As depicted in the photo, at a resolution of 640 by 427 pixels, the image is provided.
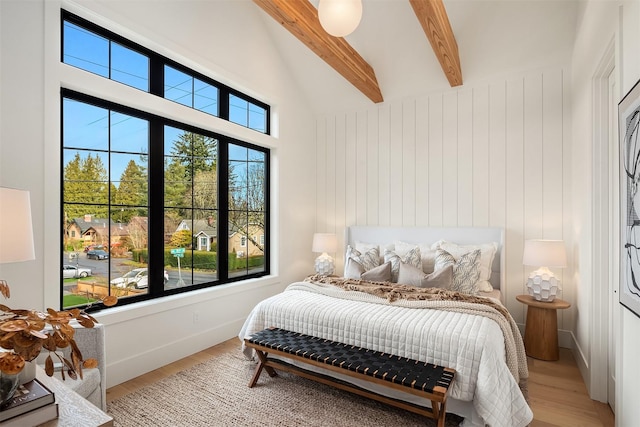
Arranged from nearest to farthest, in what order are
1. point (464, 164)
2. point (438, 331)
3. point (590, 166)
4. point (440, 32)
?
point (438, 331), point (590, 166), point (440, 32), point (464, 164)

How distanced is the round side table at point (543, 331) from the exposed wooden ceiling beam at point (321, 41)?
2.88 meters

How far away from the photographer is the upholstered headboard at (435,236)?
3682 millimetres

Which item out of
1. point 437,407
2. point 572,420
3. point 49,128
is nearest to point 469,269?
point 572,420

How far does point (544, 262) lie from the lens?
10.2 feet

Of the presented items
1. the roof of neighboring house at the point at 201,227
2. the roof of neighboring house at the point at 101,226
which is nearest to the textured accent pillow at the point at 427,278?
the roof of neighboring house at the point at 201,227

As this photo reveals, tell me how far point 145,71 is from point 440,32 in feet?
8.28

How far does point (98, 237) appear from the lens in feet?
8.86

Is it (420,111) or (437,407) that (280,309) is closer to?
(437,407)

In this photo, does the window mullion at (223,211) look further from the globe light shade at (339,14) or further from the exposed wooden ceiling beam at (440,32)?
the exposed wooden ceiling beam at (440,32)

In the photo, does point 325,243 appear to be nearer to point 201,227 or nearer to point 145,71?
point 201,227

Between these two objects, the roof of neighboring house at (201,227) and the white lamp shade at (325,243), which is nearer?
the roof of neighboring house at (201,227)

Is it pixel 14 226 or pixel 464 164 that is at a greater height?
pixel 464 164

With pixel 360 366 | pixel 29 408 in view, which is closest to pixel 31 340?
Answer: pixel 29 408

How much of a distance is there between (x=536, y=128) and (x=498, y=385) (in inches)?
110
